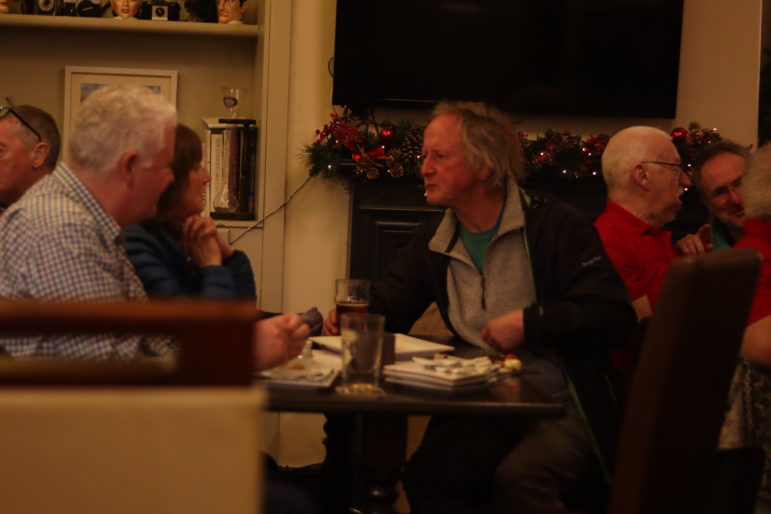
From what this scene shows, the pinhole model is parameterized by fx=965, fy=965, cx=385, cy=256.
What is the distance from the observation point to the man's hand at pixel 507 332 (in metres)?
2.26

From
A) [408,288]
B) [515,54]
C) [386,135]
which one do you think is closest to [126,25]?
[386,135]

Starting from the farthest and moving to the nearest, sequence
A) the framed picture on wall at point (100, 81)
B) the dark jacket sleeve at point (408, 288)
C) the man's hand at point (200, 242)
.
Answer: the framed picture on wall at point (100, 81), the dark jacket sleeve at point (408, 288), the man's hand at point (200, 242)

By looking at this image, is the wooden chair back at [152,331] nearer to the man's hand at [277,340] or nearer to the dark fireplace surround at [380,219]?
the man's hand at [277,340]

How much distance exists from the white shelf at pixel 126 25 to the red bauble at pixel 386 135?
666mm

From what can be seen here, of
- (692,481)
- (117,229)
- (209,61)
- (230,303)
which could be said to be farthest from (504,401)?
(209,61)

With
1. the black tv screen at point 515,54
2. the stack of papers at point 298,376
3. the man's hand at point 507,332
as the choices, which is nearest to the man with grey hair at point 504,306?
the man's hand at point 507,332

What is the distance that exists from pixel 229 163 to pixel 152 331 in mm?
2984

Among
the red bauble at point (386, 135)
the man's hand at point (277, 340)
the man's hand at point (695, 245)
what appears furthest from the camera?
the red bauble at point (386, 135)

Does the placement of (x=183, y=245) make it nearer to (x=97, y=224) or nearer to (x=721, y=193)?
(x=97, y=224)

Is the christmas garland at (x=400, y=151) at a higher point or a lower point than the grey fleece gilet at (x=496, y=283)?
higher

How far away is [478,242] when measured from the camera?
2588mm

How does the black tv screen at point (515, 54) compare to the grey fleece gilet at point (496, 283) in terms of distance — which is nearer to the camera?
the grey fleece gilet at point (496, 283)

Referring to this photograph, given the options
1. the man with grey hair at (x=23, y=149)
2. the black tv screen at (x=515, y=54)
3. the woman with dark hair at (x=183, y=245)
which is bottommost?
the woman with dark hair at (x=183, y=245)

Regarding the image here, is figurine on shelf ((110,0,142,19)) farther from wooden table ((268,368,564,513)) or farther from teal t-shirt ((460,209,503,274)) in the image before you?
wooden table ((268,368,564,513))
